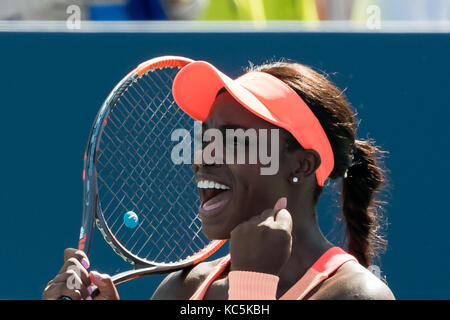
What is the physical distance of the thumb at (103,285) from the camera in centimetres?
222

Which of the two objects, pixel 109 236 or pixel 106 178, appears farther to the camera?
pixel 106 178

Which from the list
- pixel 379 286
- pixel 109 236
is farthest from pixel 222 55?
pixel 379 286

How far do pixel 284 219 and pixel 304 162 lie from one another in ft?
0.78

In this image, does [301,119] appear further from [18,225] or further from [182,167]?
[18,225]

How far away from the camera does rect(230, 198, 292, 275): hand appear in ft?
6.79

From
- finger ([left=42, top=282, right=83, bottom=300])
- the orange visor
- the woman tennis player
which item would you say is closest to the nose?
the woman tennis player

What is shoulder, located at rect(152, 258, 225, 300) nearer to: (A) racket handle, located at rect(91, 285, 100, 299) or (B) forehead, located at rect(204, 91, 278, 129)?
(A) racket handle, located at rect(91, 285, 100, 299)

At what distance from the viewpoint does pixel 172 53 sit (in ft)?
12.6

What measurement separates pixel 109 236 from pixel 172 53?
1.40 metres

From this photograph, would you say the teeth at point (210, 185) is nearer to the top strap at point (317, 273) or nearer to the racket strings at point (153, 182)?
the top strap at point (317, 273)

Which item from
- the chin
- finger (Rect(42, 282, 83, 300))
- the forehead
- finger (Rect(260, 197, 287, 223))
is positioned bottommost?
finger (Rect(42, 282, 83, 300))

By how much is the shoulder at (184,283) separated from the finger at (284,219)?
46 centimetres

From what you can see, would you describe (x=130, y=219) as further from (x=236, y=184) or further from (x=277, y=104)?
(x=277, y=104)

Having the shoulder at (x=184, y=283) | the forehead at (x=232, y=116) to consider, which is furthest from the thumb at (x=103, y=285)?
the forehead at (x=232, y=116)
